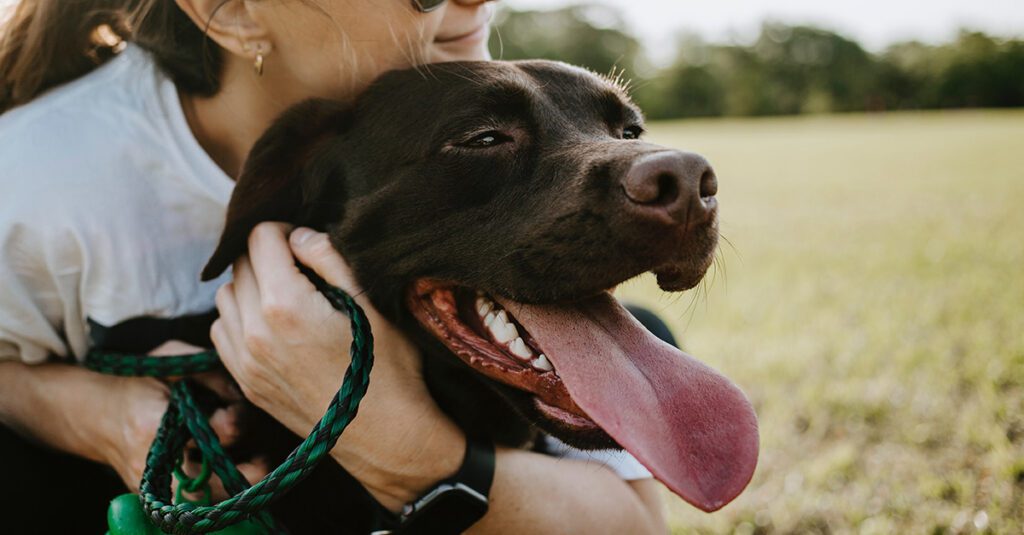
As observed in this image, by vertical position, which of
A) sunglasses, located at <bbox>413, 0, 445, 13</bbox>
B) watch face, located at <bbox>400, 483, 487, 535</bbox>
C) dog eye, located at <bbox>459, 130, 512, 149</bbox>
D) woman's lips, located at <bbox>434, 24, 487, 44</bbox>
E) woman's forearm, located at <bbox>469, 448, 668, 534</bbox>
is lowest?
woman's forearm, located at <bbox>469, 448, 668, 534</bbox>

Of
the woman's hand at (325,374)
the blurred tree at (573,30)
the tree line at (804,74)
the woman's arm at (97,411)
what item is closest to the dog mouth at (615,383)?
the woman's hand at (325,374)

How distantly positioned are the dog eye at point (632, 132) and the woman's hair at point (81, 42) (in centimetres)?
136

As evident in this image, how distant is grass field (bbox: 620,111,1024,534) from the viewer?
10.8 ft

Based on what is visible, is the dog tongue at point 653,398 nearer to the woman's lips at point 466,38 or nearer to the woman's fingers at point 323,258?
the woman's fingers at point 323,258

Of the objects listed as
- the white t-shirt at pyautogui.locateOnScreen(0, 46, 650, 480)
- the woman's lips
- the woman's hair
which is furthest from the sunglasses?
the white t-shirt at pyautogui.locateOnScreen(0, 46, 650, 480)

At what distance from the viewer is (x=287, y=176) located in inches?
93.9

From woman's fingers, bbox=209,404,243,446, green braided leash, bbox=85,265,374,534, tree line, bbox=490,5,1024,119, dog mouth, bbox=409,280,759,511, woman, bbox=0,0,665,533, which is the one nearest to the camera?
green braided leash, bbox=85,265,374,534

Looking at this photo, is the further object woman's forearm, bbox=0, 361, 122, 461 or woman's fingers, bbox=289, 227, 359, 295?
woman's forearm, bbox=0, 361, 122, 461

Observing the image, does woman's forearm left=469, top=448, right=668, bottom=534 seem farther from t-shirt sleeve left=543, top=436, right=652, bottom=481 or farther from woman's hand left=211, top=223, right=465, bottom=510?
woman's hand left=211, top=223, right=465, bottom=510

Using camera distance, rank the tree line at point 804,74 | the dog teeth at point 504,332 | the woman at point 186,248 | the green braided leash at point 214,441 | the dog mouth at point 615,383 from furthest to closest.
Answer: the tree line at point 804,74
the woman at point 186,248
the dog teeth at point 504,332
the dog mouth at point 615,383
the green braided leash at point 214,441

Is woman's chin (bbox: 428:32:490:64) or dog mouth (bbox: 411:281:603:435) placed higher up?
woman's chin (bbox: 428:32:490:64)

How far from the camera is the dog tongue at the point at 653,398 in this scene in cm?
174

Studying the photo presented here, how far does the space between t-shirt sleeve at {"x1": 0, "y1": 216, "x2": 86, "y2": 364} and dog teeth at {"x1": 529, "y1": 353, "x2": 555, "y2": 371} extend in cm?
137

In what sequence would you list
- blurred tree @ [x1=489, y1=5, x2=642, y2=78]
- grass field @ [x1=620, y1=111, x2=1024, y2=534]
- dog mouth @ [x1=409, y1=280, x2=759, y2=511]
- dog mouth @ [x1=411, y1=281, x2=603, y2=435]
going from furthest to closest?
blurred tree @ [x1=489, y1=5, x2=642, y2=78], grass field @ [x1=620, y1=111, x2=1024, y2=534], dog mouth @ [x1=411, y1=281, x2=603, y2=435], dog mouth @ [x1=409, y1=280, x2=759, y2=511]
